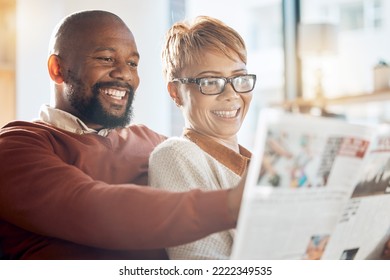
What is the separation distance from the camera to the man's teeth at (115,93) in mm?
1461

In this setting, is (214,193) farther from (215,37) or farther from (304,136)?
(215,37)

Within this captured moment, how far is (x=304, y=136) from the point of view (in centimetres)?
103

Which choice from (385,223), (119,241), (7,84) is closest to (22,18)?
(7,84)

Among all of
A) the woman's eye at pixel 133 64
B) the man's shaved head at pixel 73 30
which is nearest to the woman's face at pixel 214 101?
the woman's eye at pixel 133 64

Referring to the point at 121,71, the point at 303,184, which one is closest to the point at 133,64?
the point at 121,71

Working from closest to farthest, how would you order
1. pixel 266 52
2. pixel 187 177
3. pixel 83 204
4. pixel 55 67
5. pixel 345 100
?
pixel 83 204 < pixel 187 177 < pixel 55 67 < pixel 266 52 < pixel 345 100

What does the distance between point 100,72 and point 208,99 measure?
24 centimetres

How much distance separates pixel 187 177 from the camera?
52.4 inches

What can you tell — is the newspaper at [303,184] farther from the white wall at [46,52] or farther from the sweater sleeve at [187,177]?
the white wall at [46,52]

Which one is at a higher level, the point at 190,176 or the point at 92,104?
the point at 92,104

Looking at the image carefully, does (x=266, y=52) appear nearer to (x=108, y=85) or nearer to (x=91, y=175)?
(x=108, y=85)

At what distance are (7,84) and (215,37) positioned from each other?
1.70ft

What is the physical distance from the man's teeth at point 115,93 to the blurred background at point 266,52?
5 centimetres
